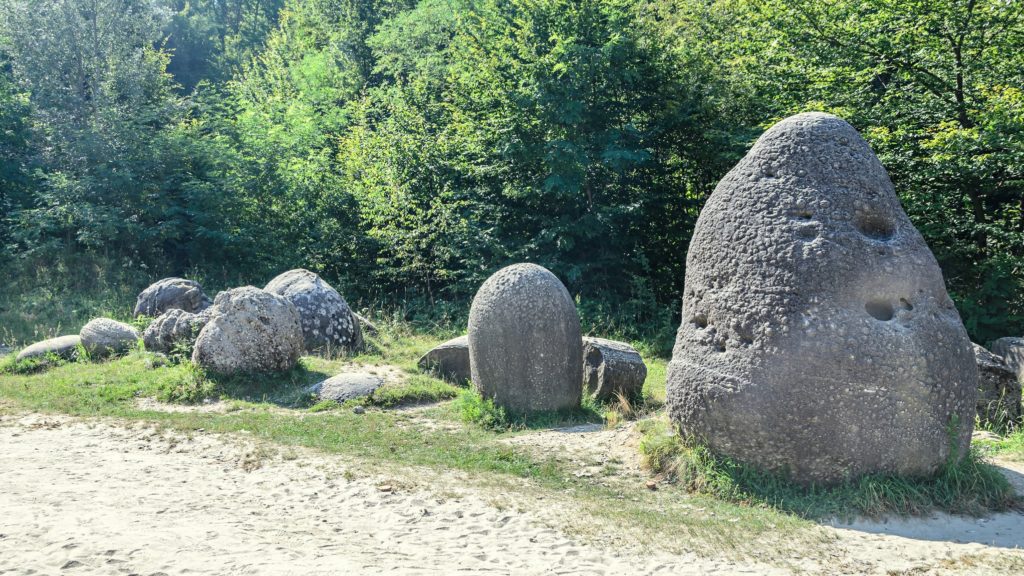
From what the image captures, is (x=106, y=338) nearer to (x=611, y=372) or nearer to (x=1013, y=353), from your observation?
(x=611, y=372)

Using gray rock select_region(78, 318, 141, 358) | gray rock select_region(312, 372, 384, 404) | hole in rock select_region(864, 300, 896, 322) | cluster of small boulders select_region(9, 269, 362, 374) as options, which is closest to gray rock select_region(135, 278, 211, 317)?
cluster of small boulders select_region(9, 269, 362, 374)

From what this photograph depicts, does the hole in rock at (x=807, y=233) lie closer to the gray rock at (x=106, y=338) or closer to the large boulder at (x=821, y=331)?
the large boulder at (x=821, y=331)

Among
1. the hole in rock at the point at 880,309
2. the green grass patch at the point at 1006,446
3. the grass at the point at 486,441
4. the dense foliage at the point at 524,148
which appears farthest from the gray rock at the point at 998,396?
the dense foliage at the point at 524,148

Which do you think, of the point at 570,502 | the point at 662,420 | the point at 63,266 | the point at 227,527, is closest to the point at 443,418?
the point at 662,420

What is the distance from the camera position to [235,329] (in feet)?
40.8

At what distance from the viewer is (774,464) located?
7090 mm

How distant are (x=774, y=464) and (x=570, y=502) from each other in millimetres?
1905

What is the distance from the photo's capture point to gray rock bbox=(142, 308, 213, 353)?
551 inches

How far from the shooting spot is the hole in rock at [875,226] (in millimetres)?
7406

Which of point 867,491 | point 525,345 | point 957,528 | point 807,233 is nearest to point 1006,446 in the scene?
point 957,528

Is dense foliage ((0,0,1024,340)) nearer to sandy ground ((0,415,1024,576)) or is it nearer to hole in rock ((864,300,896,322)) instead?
hole in rock ((864,300,896,322))

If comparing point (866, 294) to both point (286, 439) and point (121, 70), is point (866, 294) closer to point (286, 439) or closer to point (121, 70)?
point (286, 439)

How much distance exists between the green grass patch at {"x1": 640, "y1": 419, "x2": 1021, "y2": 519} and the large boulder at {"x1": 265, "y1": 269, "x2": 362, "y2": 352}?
9120 mm

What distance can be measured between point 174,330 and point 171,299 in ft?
11.0
